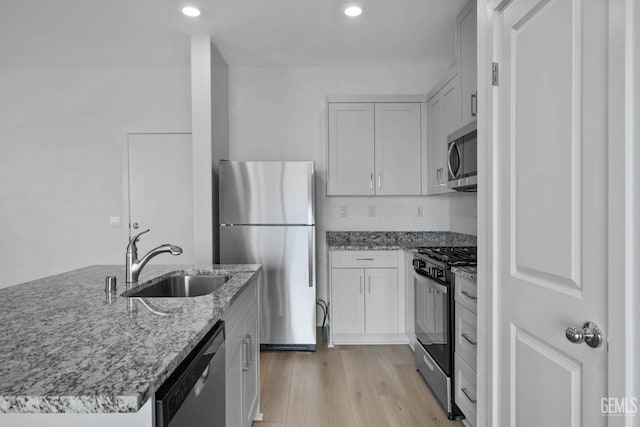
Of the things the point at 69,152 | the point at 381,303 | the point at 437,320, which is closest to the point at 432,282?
the point at 437,320

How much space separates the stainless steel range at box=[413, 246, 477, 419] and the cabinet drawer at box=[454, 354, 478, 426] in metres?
0.06

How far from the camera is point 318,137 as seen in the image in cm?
393

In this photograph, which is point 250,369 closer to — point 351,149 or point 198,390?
point 198,390

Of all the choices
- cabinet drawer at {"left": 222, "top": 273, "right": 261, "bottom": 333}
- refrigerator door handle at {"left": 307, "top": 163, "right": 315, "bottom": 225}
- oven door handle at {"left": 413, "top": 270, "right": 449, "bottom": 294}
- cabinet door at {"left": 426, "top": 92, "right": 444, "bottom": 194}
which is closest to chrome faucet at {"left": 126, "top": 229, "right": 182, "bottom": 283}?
cabinet drawer at {"left": 222, "top": 273, "right": 261, "bottom": 333}

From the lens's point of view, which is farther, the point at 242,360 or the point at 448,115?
the point at 448,115

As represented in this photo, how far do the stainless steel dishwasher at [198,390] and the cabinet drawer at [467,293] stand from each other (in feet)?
4.09

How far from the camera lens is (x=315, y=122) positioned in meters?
3.94

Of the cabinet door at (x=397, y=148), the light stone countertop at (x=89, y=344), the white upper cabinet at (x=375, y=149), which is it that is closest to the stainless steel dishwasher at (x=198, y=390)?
the light stone countertop at (x=89, y=344)

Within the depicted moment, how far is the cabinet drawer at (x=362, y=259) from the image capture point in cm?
332

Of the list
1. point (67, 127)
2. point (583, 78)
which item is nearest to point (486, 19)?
point (583, 78)

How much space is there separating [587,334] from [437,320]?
1477 millimetres

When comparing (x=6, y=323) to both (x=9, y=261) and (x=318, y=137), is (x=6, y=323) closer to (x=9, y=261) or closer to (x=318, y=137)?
(x=318, y=137)

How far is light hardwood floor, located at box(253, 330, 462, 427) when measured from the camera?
215 centimetres

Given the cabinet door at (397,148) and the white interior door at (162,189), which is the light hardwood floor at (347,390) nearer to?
the cabinet door at (397,148)
